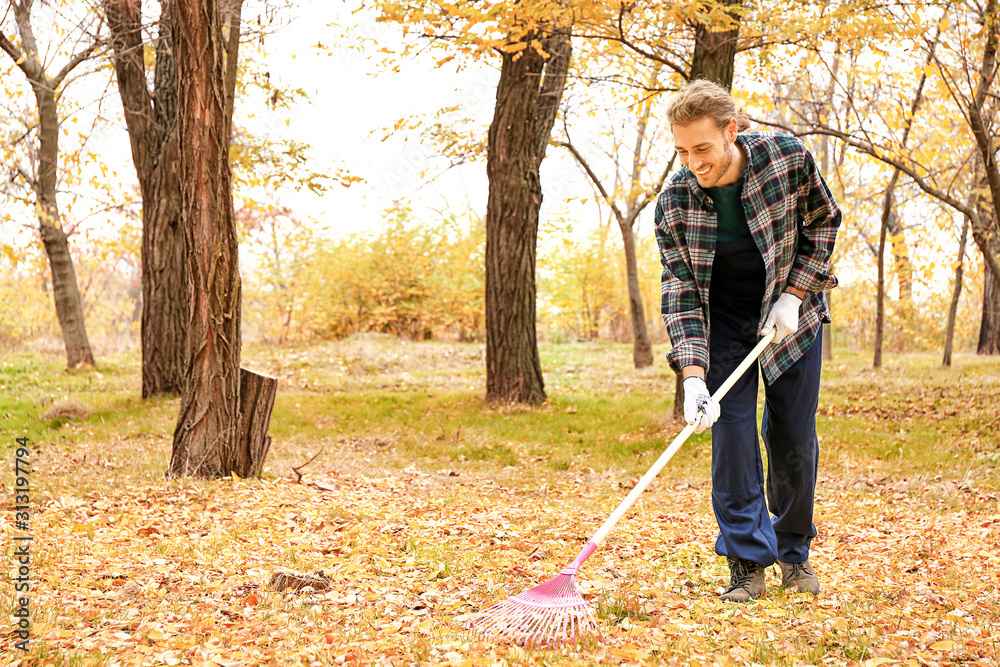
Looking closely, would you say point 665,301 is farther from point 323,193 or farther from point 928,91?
point 928,91

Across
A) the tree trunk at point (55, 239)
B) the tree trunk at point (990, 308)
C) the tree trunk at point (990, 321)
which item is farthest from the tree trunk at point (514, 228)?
the tree trunk at point (990, 321)

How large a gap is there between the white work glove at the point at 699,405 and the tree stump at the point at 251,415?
3288mm

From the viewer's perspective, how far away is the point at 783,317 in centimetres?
280

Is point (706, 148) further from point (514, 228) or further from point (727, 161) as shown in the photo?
point (514, 228)

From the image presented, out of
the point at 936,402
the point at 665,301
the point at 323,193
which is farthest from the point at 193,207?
the point at 936,402

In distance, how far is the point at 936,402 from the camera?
8.49 m

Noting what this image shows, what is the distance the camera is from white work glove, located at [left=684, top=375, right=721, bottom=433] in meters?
2.74

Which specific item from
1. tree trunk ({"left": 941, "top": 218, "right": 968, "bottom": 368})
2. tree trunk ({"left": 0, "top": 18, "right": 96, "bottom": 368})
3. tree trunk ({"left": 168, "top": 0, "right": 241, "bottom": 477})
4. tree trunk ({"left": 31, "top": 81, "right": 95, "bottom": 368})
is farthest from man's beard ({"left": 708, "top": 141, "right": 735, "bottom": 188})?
tree trunk ({"left": 31, "top": 81, "right": 95, "bottom": 368})

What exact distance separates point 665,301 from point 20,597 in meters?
2.62

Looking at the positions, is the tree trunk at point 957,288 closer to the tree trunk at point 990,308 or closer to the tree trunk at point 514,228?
the tree trunk at point 990,308

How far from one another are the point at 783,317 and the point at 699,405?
1.46 ft

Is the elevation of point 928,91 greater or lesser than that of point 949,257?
greater

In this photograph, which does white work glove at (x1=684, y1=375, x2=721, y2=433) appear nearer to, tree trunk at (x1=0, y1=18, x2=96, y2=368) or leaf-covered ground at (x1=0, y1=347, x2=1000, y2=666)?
leaf-covered ground at (x1=0, y1=347, x2=1000, y2=666)

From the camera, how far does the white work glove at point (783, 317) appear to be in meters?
2.80
